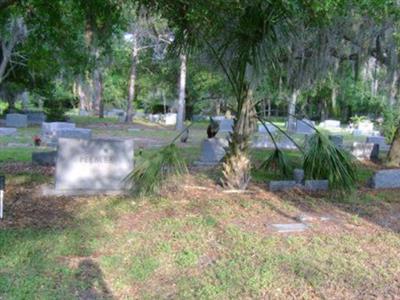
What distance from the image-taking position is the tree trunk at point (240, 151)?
912cm

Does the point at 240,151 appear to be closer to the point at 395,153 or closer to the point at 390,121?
the point at 395,153

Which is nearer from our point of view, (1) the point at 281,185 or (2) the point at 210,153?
(1) the point at 281,185

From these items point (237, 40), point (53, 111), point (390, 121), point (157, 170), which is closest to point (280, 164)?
point (237, 40)

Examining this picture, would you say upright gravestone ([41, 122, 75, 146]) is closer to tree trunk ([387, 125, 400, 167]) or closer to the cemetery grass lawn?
the cemetery grass lawn

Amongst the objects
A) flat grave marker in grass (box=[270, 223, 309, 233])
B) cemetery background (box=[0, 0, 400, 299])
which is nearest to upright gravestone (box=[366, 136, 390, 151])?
cemetery background (box=[0, 0, 400, 299])

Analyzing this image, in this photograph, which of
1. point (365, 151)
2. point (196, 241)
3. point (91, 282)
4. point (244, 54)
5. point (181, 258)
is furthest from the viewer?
point (365, 151)

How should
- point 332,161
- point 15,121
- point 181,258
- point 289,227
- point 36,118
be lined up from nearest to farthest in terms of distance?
1. point 181,258
2. point 289,227
3. point 332,161
4. point 15,121
5. point 36,118

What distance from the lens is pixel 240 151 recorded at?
923cm

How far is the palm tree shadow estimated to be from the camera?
183 inches

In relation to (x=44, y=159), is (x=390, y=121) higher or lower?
higher

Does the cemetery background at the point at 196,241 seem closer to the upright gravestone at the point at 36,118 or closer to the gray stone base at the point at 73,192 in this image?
the gray stone base at the point at 73,192

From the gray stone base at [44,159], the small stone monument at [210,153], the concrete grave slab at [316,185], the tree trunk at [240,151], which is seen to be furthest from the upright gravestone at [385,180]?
the gray stone base at [44,159]

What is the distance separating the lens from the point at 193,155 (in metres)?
15.2

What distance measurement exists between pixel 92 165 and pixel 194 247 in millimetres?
3793
